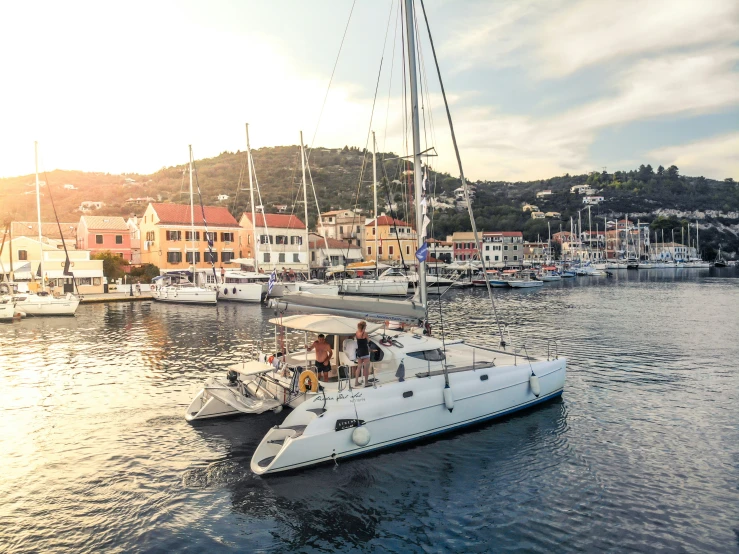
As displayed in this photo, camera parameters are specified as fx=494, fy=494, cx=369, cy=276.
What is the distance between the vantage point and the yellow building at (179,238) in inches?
2534

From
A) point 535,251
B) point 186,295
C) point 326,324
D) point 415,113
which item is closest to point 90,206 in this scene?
point 186,295

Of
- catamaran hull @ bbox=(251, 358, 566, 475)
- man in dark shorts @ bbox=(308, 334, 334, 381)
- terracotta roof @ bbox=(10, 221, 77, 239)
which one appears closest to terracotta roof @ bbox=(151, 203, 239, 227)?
terracotta roof @ bbox=(10, 221, 77, 239)

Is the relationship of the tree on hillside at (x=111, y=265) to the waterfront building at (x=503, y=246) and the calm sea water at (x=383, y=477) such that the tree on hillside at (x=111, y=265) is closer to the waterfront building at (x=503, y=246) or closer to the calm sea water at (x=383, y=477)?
the calm sea water at (x=383, y=477)

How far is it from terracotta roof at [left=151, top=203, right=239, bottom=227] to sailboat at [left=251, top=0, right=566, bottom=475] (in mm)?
56590

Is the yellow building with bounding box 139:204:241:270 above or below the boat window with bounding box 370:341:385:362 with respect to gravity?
above

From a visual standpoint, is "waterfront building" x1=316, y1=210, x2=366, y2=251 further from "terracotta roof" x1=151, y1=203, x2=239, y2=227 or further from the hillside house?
the hillside house

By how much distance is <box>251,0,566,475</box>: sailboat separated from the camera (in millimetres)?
11117

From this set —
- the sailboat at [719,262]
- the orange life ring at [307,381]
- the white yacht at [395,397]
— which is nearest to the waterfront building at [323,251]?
the white yacht at [395,397]

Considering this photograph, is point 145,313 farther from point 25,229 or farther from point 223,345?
point 25,229

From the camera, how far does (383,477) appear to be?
36.4 ft

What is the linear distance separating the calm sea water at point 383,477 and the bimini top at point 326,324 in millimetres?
3069

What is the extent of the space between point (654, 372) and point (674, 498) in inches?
476

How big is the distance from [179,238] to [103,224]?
399 inches

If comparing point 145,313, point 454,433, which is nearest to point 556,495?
point 454,433
